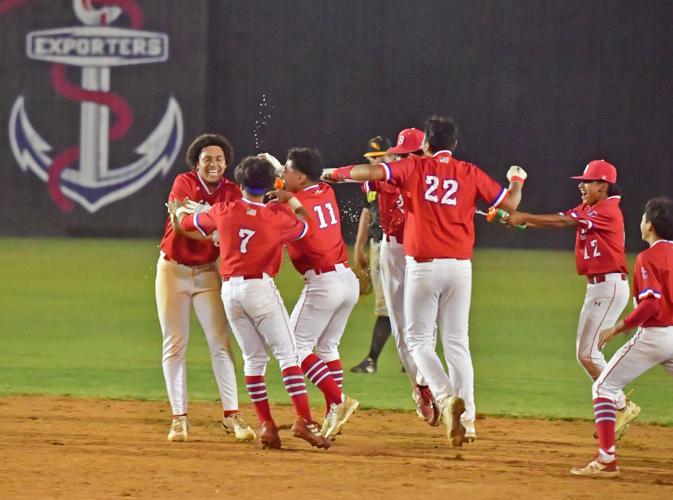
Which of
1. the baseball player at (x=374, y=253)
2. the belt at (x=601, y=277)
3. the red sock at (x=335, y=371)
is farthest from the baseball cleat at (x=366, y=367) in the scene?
the belt at (x=601, y=277)

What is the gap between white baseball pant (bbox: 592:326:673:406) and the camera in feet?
20.9

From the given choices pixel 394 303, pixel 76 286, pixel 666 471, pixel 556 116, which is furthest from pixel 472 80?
pixel 666 471

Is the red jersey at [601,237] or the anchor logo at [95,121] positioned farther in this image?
the anchor logo at [95,121]

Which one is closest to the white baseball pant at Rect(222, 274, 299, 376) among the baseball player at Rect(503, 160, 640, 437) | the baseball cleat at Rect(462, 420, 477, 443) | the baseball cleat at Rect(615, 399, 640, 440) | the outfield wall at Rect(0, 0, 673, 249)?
the baseball cleat at Rect(462, 420, 477, 443)

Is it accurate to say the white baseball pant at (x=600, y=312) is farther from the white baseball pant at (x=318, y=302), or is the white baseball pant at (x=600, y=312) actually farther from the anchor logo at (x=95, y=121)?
the anchor logo at (x=95, y=121)

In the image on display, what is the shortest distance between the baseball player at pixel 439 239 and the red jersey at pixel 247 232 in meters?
0.56

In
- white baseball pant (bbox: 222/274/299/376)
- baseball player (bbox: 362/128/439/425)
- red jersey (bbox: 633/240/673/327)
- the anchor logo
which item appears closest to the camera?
red jersey (bbox: 633/240/673/327)

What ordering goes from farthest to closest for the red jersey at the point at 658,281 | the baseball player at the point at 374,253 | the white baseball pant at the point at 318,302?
1. the baseball player at the point at 374,253
2. the white baseball pant at the point at 318,302
3. the red jersey at the point at 658,281

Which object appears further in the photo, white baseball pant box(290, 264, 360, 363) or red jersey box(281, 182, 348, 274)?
white baseball pant box(290, 264, 360, 363)

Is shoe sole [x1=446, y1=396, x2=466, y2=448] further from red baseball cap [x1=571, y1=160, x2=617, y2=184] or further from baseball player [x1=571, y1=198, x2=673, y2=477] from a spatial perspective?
red baseball cap [x1=571, y1=160, x2=617, y2=184]

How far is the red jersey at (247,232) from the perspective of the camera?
272 inches

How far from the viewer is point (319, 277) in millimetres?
7484

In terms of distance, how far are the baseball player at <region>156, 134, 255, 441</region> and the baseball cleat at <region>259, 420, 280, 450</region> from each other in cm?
35

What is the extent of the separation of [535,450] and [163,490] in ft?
8.09
